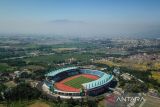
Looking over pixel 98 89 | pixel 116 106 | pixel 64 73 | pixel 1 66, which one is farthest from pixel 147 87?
pixel 1 66

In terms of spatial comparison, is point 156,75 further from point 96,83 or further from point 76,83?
point 76,83

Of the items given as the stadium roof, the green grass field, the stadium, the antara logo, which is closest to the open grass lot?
the stadium

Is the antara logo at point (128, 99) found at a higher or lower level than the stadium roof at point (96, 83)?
lower

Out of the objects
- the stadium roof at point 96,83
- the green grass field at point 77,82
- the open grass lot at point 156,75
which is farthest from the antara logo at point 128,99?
the open grass lot at point 156,75

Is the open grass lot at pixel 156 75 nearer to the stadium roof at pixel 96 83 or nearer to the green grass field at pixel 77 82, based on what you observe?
the stadium roof at pixel 96 83

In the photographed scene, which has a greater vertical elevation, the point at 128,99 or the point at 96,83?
the point at 96,83

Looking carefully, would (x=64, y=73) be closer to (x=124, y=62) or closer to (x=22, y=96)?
(x=22, y=96)

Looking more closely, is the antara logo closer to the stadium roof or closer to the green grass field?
the stadium roof

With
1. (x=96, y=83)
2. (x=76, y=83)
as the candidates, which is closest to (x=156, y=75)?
(x=96, y=83)

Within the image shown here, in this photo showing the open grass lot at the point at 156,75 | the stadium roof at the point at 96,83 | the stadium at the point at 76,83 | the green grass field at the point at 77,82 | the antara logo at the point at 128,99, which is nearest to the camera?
the antara logo at the point at 128,99
